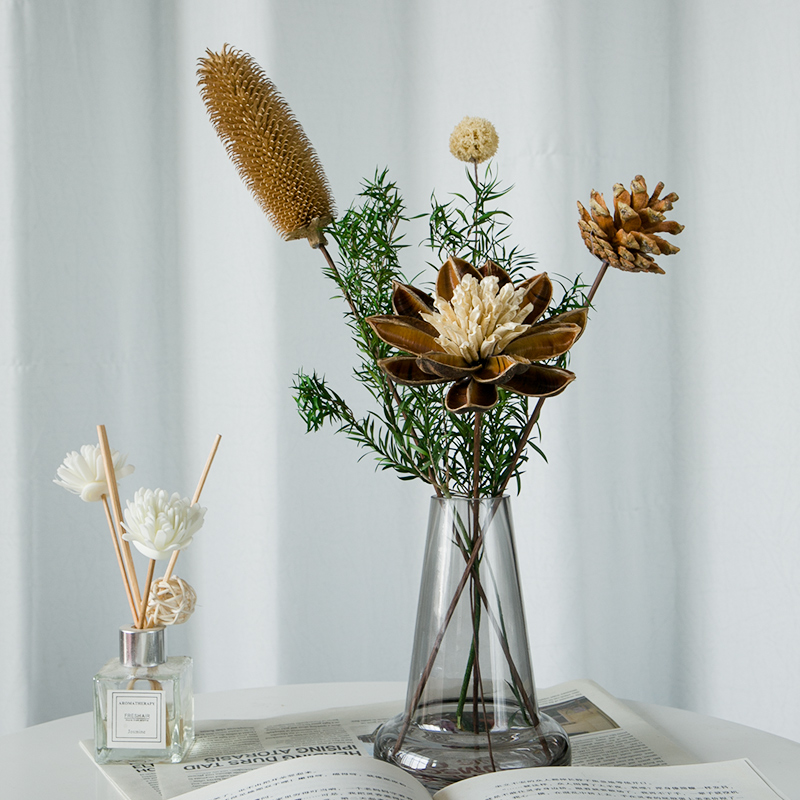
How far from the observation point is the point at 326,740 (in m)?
0.71

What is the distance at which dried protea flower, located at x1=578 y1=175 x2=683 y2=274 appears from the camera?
0.54 meters

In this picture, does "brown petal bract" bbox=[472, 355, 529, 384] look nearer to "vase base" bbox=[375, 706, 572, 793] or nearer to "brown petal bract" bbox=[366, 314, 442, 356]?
"brown petal bract" bbox=[366, 314, 442, 356]

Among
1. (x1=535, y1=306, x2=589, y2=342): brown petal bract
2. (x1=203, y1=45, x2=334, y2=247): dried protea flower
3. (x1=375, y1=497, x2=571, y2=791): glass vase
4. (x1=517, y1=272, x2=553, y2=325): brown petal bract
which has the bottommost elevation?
(x1=375, y1=497, x2=571, y2=791): glass vase

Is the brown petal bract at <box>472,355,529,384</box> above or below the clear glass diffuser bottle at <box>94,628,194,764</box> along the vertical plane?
above

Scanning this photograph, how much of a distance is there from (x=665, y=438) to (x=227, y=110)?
938 mm

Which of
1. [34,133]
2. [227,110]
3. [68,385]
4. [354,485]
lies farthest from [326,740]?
[34,133]

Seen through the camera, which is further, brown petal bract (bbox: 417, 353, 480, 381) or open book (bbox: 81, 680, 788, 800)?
open book (bbox: 81, 680, 788, 800)

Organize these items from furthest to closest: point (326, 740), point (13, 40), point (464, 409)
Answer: point (13, 40)
point (326, 740)
point (464, 409)

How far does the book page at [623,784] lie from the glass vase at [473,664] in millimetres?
36

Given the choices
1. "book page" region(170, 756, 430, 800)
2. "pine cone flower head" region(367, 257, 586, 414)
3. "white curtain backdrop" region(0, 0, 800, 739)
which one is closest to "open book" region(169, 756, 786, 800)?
"book page" region(170, 756, 430, 800)

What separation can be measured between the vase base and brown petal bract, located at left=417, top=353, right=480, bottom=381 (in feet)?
0.76

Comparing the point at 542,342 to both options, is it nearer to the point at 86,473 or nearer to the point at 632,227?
the point at 632,227

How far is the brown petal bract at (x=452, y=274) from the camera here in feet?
1.82

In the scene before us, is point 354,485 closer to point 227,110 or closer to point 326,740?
point 326,740
